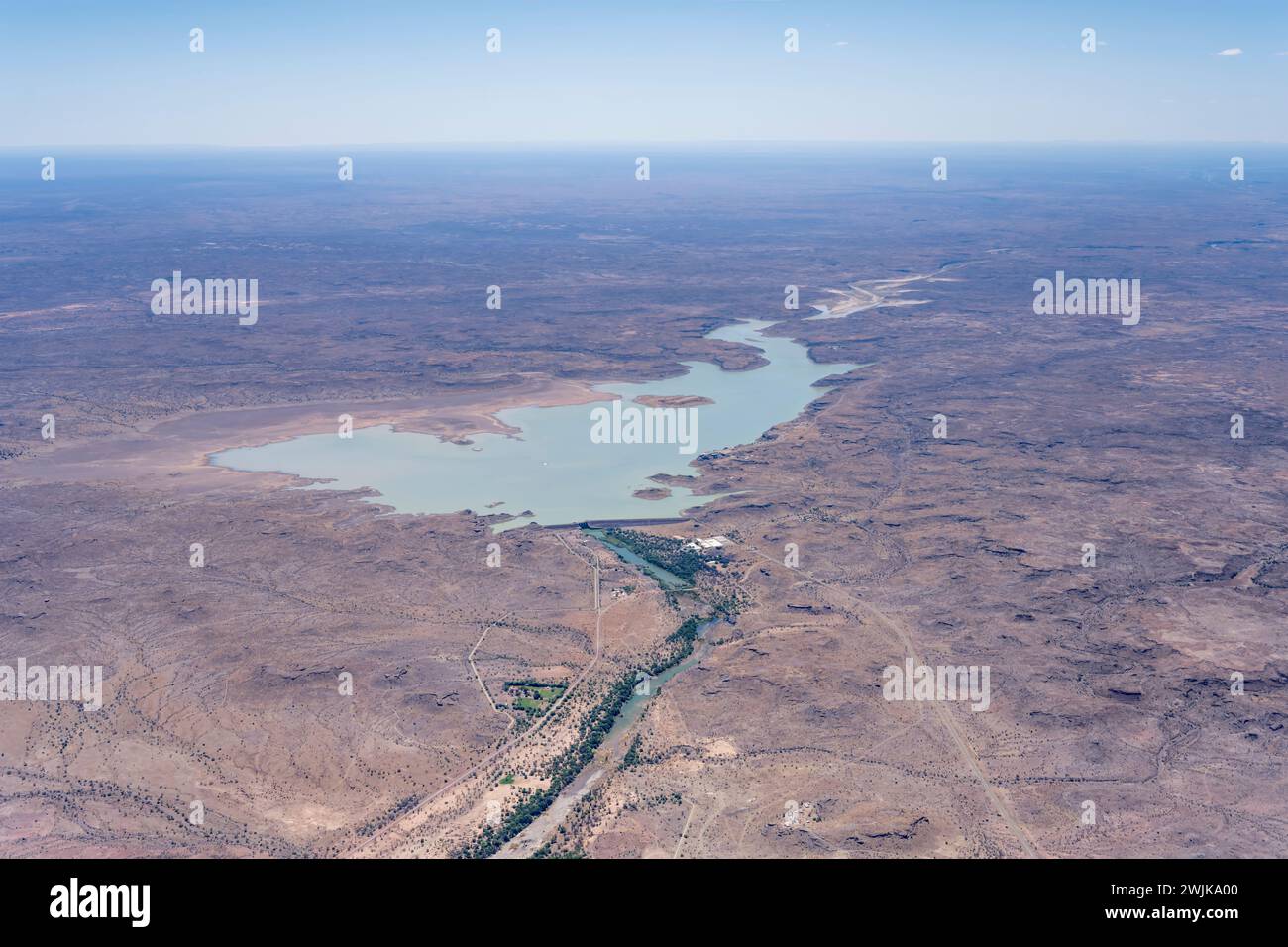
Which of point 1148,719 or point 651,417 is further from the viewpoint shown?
point 651,417

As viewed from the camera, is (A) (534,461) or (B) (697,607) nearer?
(B) (697,607)

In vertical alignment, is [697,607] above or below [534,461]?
below

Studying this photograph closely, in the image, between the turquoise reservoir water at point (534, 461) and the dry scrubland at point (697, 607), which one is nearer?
the dry scrubland at point (697, 607)

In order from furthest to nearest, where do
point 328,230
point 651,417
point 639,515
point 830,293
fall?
point 328,230 → point 830,293 → point 651,417 → point 639,515

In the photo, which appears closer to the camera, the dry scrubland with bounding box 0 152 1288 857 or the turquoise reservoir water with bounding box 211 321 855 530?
the dry scrubland with bounding box 0 152 1288 857

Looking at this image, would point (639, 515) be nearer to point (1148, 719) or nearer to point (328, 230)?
point (1148, 719)

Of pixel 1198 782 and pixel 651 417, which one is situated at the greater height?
pixel 651 417
